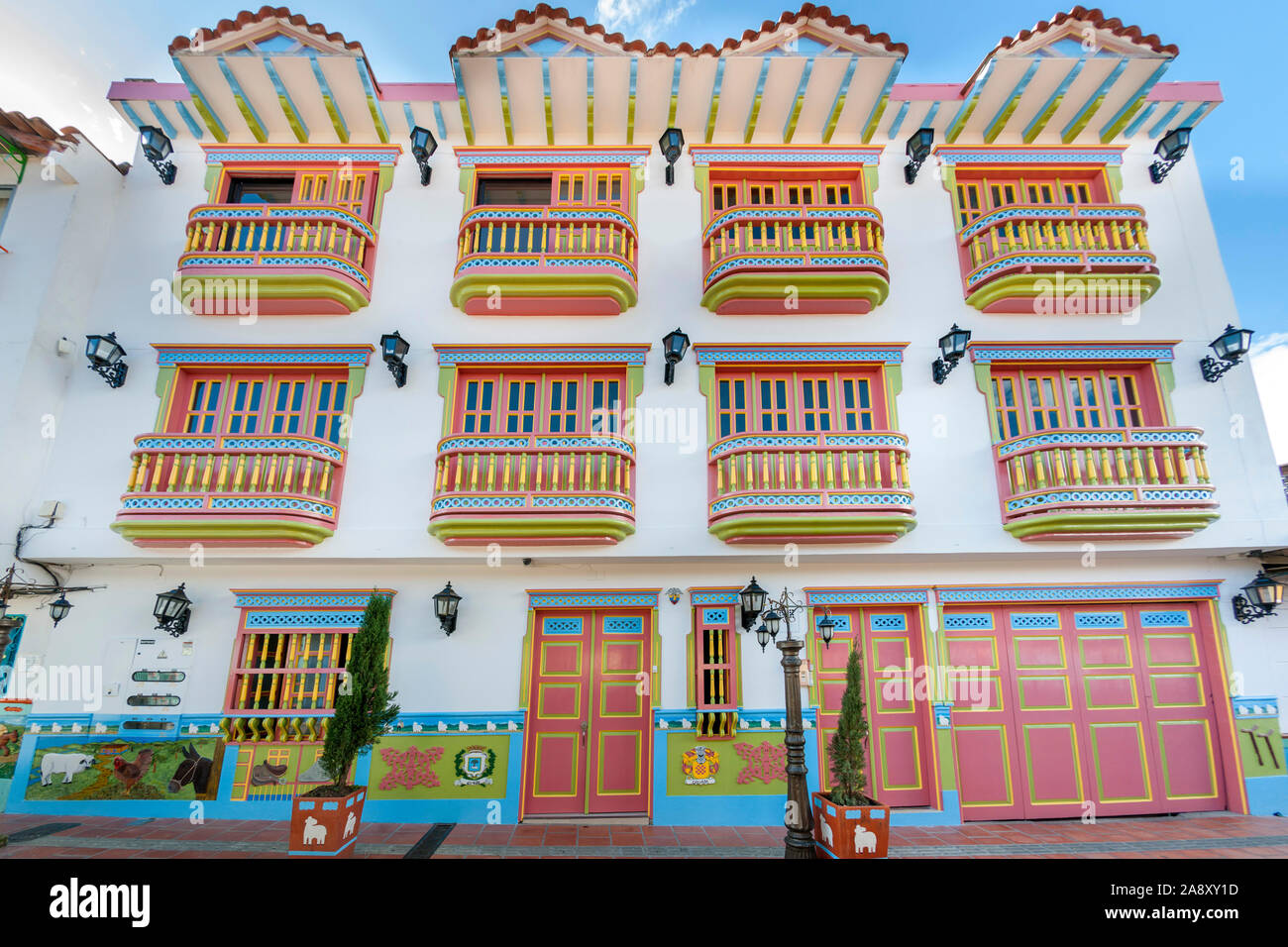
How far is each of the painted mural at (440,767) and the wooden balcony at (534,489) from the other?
2611mm

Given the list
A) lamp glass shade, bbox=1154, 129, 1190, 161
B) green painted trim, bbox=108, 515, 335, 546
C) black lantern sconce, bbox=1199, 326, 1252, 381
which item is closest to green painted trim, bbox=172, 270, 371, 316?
green painted trim, bbox=108, 515, 335, 546

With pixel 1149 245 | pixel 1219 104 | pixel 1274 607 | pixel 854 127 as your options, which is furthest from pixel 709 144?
pixel 1274 607

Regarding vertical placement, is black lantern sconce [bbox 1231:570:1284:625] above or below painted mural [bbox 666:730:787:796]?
above

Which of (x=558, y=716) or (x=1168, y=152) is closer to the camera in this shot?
(x=558, y=716)

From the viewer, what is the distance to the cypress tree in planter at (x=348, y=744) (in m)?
6.20

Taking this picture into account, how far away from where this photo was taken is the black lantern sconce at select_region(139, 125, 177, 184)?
31.2 feet

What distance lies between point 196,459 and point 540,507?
15.2 feet

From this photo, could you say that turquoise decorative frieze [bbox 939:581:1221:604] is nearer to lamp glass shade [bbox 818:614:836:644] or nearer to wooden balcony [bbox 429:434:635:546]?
lamp glass shade [bbox 818:614:836:644]

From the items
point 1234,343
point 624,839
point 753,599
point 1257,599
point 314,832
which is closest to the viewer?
point 314,832

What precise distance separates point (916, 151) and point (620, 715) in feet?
31.5

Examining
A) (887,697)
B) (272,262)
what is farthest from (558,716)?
(272,262)

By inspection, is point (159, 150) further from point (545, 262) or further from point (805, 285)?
point (805, 285)

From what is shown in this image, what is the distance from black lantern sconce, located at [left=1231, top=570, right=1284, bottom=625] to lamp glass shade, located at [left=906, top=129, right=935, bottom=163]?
7.65m

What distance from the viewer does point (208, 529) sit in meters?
7.76
